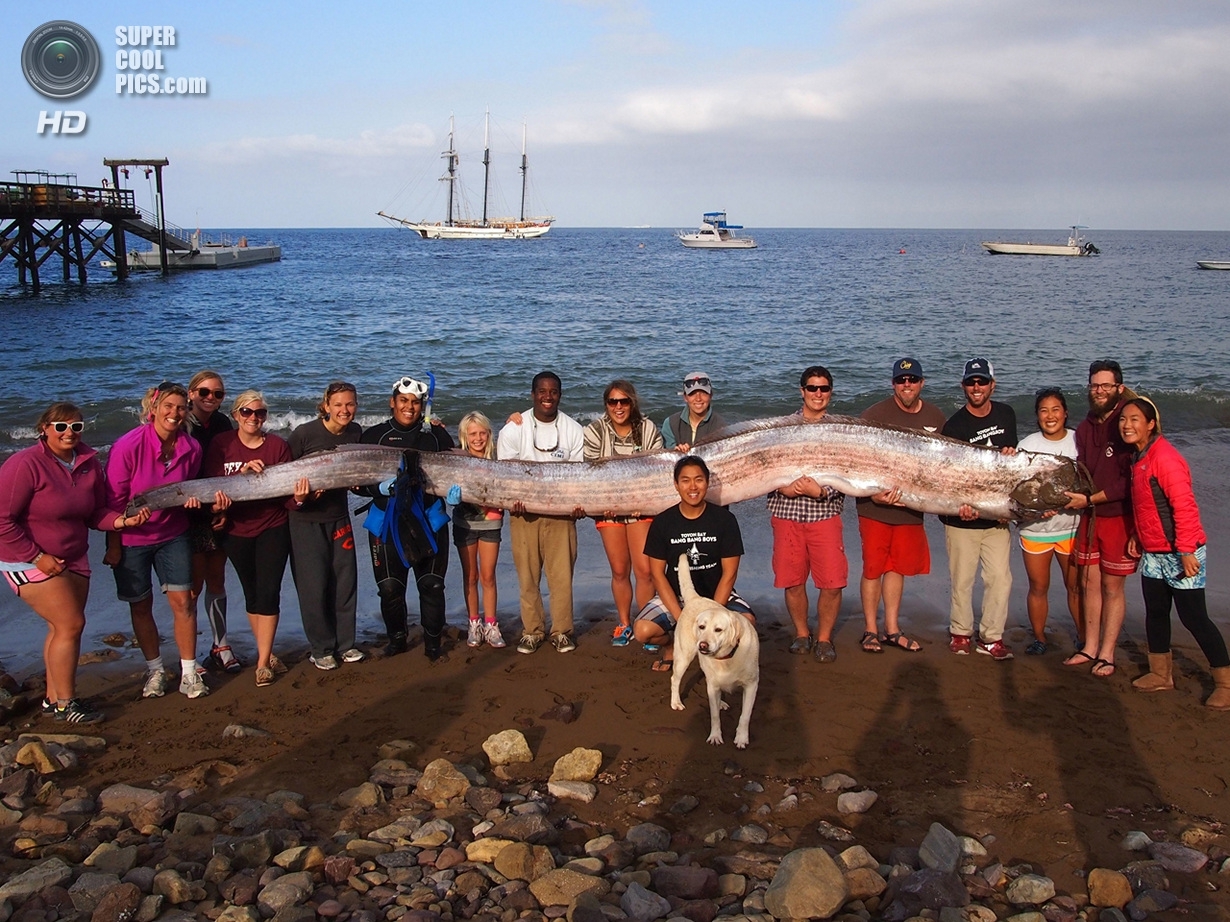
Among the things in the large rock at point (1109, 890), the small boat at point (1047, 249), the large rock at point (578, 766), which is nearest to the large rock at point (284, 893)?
the large rock at point (578, 766)

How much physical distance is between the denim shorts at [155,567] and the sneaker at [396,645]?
4.85 feet

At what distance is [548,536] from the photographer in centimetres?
697

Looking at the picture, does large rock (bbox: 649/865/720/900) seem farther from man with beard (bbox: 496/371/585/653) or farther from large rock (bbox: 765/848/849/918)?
man with beard (bbox: 496/371/585/653)

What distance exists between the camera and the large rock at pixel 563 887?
12.7ft

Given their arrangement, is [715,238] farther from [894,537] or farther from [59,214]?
[894,537]

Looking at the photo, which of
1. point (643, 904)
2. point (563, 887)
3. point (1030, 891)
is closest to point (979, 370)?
point (1030, 891)

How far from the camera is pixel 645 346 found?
2752 centimetres

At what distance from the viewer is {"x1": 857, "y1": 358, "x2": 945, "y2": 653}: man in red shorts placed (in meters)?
6.66

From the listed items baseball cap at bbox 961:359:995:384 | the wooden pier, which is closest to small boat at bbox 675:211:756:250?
the wooden pier

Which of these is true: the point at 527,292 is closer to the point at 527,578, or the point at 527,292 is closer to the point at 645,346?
the point at 645,346

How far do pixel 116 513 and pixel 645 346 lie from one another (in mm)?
22335

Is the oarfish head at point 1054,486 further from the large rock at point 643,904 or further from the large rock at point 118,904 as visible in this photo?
the large rock at point 118,904

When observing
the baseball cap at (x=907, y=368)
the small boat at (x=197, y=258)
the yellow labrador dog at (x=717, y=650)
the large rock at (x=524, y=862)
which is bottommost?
the large rock at (x=524, y=862)

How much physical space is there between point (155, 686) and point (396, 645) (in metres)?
1.65
